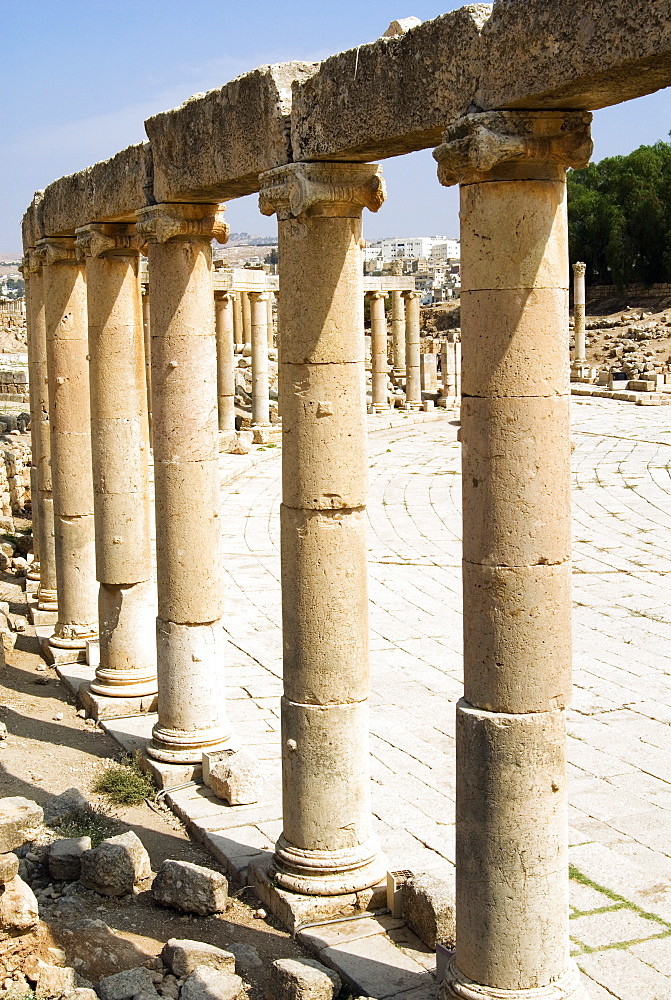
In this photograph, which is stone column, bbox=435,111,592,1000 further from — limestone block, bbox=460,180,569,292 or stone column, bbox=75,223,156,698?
stone column, bbox=75,223,156,698

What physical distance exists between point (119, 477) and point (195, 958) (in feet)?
19.9

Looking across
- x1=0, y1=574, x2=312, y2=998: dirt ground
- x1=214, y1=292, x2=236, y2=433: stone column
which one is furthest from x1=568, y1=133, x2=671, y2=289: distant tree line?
x1=0, y1=574, x2=312, y2=998: dirt ground

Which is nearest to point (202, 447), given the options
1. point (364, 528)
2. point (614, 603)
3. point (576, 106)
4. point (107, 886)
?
point (364, 528)

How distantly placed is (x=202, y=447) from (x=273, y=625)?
5.79 meters

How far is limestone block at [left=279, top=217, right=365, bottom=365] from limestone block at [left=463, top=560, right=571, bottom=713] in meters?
2.20

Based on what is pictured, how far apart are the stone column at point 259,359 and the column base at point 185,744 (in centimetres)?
2357

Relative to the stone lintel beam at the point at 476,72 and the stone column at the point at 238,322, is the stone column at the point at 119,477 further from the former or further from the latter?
the stone column at the point at 238,322

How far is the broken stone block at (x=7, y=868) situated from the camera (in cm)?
718

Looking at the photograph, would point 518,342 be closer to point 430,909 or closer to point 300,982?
point 430,909

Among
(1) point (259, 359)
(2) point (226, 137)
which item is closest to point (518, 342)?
(2) point (226, 137)

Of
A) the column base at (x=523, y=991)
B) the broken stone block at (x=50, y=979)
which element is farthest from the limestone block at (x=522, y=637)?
the broken stone block at (x=50, y=979)

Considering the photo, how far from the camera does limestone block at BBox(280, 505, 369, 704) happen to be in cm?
759

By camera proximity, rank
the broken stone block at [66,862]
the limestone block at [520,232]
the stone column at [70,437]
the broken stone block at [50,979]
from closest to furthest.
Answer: the limestone block at [520,232]
the broken stone block at [50,979]
the broken stone block at [66,862]
the stone column at [70,437]

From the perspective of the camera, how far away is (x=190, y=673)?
33.3 feet
